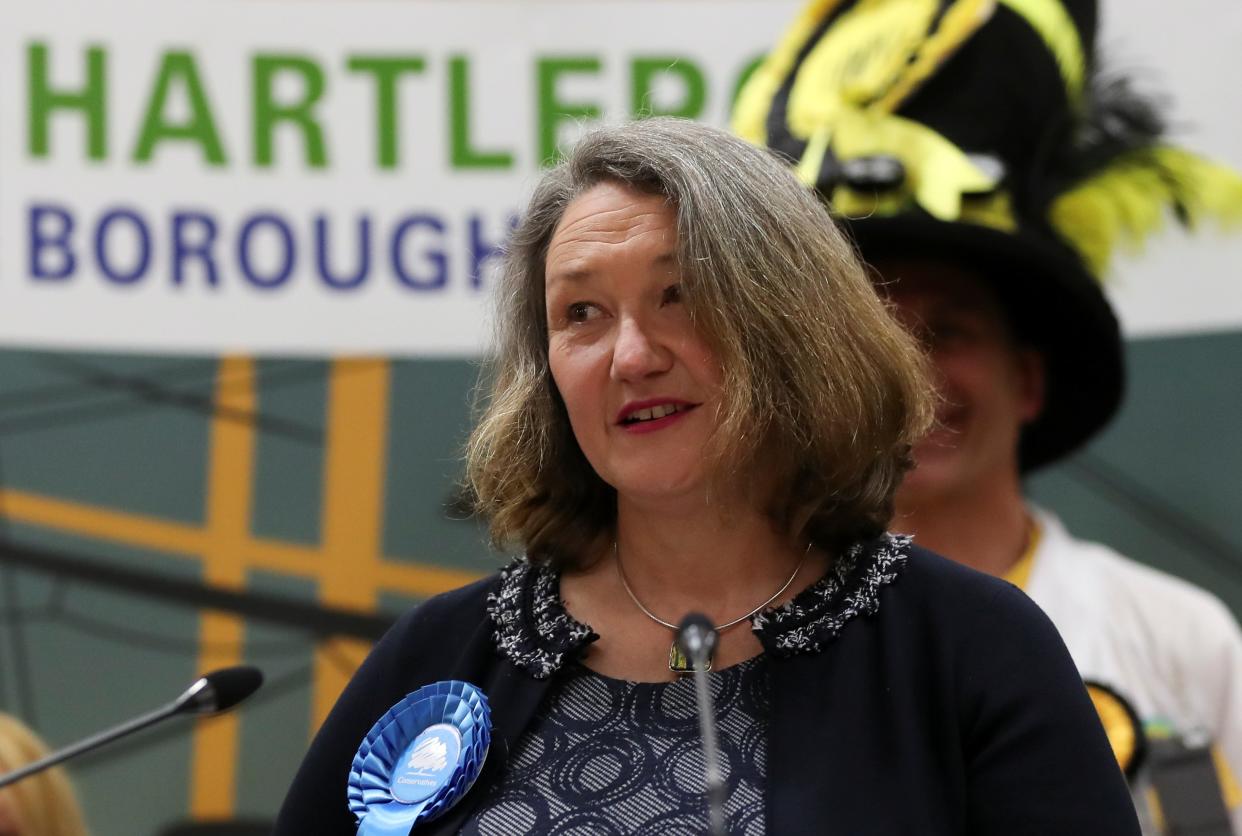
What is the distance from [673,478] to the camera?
154 centimetres

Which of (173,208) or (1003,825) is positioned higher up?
(173,208)

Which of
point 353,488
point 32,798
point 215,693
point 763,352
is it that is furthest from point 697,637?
point 353,488

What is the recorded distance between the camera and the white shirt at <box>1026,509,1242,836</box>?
2.76m

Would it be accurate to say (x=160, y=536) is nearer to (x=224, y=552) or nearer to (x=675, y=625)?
(x=224, y=552)

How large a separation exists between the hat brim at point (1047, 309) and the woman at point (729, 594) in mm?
1118

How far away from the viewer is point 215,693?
1654mm

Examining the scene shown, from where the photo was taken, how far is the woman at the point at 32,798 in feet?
9.25

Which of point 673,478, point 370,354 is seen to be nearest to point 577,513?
point 673,478

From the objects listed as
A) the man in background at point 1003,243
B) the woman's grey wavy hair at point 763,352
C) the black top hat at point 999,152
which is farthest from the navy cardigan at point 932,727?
the black top hat at point 999,152

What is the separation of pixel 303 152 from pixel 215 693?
6.23 feet

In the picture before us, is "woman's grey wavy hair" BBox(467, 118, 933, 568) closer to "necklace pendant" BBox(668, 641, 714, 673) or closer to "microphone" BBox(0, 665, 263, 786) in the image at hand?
"necklace pendant" BBox(668, 641, 714, 673)

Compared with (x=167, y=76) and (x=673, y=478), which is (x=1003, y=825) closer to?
(x=673, y=478)

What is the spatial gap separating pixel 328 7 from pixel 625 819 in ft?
7.75

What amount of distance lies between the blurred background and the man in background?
0.30 metres
